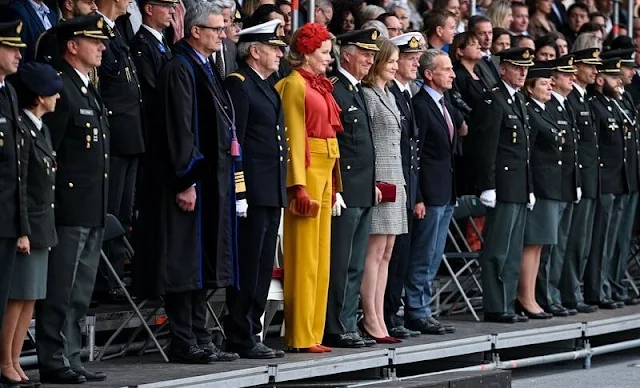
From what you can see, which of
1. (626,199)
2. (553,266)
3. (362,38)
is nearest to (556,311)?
Answer: (553,266)

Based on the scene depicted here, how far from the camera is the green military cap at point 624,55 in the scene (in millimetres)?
14641

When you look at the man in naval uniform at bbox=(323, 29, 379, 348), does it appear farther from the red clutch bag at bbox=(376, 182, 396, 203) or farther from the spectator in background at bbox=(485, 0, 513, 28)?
the spectator in background at bbox=(485, 0, 513, 28)

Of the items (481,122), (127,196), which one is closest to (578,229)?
(481,122)

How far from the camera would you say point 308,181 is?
10445mm

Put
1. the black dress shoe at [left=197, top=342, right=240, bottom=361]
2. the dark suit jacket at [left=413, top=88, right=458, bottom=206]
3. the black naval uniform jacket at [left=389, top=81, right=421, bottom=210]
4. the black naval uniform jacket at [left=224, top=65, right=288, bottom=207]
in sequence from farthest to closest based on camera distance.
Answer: the dark suit jacket at [left=413, top=88, right=458, bottom=206] → the black naval uniform jacket at [left=389, top=81, right=421, bottom=210] → the black naval uniform jacket at [left=224, top=65, right=288, bottom=207] → the black dress shoe at [left=197, top=342, right=240, bottom=361]

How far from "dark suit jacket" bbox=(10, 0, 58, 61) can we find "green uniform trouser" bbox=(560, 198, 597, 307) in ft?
18.0

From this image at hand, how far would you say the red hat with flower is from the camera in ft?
33.9

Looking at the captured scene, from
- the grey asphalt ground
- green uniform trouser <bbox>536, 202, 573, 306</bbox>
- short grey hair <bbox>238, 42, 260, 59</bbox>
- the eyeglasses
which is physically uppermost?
the eyeglasses

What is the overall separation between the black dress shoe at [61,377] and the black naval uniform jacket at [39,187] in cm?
69

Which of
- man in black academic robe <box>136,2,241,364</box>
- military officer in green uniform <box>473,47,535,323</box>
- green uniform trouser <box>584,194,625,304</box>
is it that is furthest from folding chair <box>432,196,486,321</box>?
man in black academic robe <box>136,2,241,364</box>

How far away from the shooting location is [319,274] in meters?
10.6

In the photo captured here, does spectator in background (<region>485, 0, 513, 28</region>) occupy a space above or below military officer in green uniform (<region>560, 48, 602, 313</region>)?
above

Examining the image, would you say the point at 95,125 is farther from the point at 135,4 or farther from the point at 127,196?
Answer: the point at 135,4

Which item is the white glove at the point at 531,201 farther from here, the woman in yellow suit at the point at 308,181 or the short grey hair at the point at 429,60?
the woman in yellow suit at the point at 308,181
